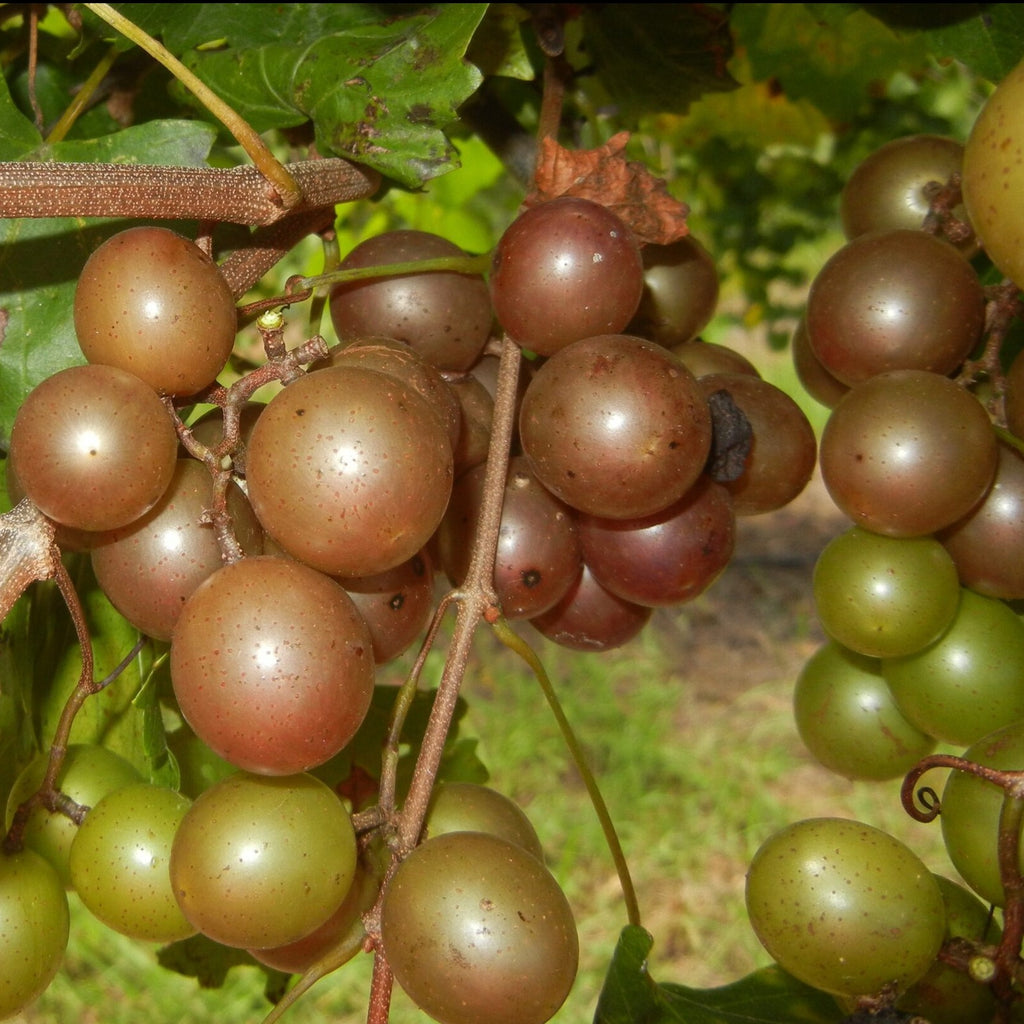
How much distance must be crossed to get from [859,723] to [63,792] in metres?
0.75

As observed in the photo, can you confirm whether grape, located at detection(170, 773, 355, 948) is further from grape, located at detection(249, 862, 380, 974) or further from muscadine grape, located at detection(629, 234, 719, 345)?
muscadine grape, located at detection(629, 234, 719, 345)

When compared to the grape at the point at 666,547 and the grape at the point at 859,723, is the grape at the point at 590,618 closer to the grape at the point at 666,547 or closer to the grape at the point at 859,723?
the grape at the point at 666,547

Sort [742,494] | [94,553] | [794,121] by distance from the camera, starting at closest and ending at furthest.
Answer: [94,553] → [742,494] → [794,121]

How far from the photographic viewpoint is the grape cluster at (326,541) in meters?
0.74

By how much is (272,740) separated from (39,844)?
1.12 ft

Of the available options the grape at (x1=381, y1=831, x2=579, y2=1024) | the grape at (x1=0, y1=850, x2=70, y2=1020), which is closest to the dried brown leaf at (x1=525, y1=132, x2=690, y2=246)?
the grape at (x1=381, y1=831, x2=579, y2=1024)

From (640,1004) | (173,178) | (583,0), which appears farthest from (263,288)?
(640,1004)

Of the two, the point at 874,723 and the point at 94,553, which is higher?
the point at 94,553

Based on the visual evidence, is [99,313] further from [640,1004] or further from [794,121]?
[794,121]

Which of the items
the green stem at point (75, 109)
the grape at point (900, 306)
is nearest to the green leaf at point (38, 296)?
the green stem at point (75, 109)

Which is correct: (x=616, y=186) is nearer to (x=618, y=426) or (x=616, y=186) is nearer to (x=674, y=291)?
(x=674, y=291)

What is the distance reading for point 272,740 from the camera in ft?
2.39

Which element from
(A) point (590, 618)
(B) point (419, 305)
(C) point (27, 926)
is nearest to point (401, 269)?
(B) point (419, 305)

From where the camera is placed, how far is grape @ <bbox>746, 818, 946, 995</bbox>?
0.86 metres
